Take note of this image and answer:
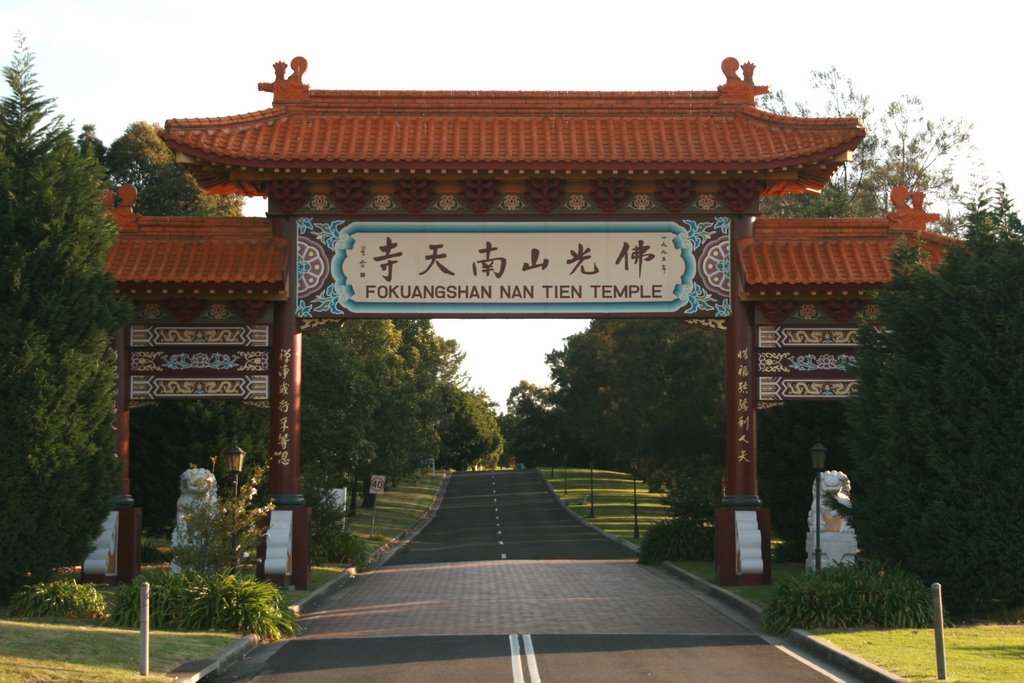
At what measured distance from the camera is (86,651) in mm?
14781

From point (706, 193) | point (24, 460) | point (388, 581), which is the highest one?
point (706, 193)

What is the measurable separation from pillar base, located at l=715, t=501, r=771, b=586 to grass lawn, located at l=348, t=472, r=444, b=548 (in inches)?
715

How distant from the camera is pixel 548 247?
2350 centimetres

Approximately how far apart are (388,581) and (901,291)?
14412mm

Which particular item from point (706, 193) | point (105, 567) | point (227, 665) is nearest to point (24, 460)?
point (105, 567)

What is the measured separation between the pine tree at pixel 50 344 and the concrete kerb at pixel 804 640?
33.1 ft

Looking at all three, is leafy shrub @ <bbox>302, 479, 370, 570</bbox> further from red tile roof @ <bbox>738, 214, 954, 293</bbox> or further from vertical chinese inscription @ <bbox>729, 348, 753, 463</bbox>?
red tile roof @ <bbox>738, 214, 954, 293</bbox>

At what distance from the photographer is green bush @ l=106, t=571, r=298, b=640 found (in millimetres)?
17875

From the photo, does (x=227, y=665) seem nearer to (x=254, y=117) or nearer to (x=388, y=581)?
(x=254, y=117)

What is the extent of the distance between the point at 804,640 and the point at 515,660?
404 cm

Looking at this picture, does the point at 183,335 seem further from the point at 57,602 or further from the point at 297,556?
the point at 57,602

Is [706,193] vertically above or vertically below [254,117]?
below

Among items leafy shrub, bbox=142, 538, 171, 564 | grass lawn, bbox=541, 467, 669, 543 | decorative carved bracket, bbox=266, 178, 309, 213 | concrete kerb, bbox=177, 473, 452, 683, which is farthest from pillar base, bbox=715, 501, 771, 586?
grass lawn, bbox=541, 467, 669, 543

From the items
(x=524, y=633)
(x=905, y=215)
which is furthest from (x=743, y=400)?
(x=524, y=633)
